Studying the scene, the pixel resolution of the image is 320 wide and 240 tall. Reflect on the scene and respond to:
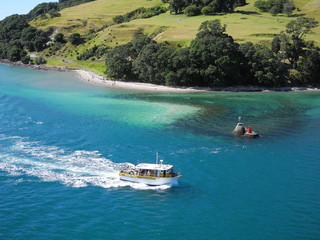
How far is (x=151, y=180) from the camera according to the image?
55875 millimetres

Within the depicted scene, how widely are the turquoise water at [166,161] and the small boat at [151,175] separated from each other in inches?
43.3

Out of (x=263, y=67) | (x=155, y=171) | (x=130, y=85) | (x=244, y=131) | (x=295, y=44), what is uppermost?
(x=295, y=44)

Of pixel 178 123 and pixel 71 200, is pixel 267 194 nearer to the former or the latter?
pixel 71 200

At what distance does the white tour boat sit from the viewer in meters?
55.3

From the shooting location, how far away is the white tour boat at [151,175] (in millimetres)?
55312

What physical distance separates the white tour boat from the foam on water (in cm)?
80

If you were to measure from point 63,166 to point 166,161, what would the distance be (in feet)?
59.4

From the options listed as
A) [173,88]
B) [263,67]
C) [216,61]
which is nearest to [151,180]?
[173,88]

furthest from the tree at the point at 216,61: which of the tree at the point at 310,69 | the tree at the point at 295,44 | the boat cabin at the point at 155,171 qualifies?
the boat cabin at the point at 155,171

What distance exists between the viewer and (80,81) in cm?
16100

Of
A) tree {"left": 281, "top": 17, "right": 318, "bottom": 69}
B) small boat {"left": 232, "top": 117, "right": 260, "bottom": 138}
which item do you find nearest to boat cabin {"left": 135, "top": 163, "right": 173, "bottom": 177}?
small boat {"left": 232, "top": 117, "right": 260, "bottom": 138}

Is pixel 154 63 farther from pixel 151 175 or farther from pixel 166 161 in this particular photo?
pixel 151 175

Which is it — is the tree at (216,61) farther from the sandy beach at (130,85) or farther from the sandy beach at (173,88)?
the sandy beach at (130,85)

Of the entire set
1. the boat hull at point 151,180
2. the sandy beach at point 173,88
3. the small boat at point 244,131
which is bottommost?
the boat hull at point 151,180
